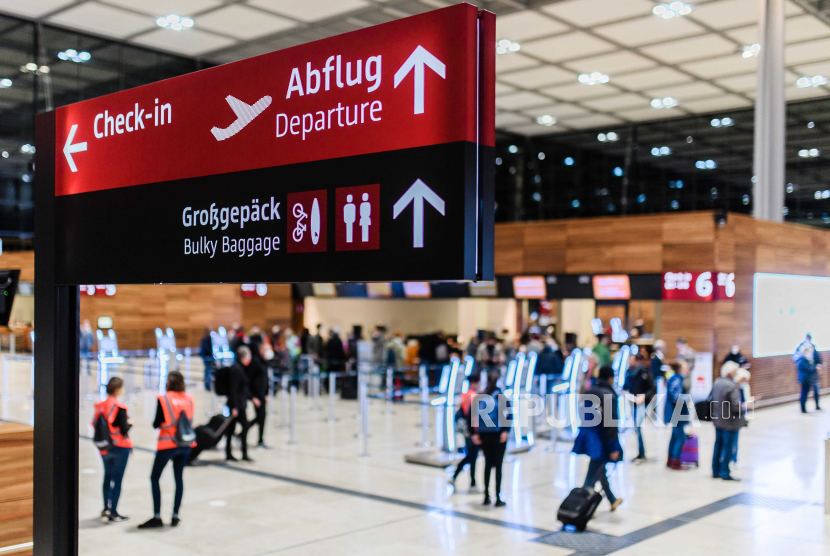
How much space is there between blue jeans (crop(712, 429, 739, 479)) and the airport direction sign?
895 cm

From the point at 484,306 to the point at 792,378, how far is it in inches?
320

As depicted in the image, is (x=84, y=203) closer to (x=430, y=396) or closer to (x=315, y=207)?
(x=315, y=207)

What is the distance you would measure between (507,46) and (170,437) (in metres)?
13.6

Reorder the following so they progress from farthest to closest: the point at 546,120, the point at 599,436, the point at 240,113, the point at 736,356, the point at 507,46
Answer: the point at 546,120, the point at 507,46, the point at 736,356, the point at 599,436, the point at 240,113

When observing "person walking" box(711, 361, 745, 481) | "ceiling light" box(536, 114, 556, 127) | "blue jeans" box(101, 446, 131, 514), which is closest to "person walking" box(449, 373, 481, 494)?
"person walking" box(711, 361, 745, 481)

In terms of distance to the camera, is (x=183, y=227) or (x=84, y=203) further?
(x=84, y=203)

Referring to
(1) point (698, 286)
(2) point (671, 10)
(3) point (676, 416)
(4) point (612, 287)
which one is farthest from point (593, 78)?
(3) point (676, 416)

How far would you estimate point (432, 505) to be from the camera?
9000 mm

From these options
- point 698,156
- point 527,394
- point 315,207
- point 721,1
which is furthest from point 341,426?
point 698,156

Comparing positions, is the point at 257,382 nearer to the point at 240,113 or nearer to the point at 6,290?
the point at 6,290

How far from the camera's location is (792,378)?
63.5 ft

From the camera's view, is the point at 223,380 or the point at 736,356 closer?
the point at 223,380

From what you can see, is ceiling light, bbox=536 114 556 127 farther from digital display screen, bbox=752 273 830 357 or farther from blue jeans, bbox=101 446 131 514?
blue jeans, bbox=101 446 131 514

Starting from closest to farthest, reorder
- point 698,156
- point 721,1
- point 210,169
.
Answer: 1. point 210,169
2. point 721,1
3. point 698,156
